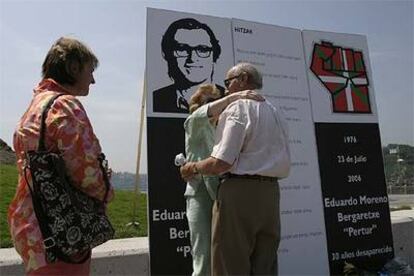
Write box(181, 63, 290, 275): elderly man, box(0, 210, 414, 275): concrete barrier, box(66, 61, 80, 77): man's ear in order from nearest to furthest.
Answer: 1. box(66, 61, 80, 77): man's ear
2. box(181, 63, 290, 275): elderly man
3. box(0, 210, 414, 275): concrete barrier

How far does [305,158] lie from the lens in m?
4.49

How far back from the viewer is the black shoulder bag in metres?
1.71

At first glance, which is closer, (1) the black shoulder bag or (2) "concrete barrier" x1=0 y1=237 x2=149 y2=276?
(1) the black shoulder bag

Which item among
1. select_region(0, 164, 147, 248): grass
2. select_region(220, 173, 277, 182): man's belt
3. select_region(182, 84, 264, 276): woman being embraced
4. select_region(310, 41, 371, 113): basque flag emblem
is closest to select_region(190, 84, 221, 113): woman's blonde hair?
select_region(182, 84, 264, 276): woman being embraced

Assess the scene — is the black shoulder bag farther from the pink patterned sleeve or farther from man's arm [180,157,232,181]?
man's arm [180,157,232,181]

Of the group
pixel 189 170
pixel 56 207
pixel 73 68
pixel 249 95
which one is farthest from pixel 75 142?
pixel 249 95

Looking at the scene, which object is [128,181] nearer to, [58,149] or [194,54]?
[194,54]

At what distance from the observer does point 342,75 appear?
4.91 m

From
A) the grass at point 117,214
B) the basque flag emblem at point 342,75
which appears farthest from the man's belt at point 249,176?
the basque flag emblem at point 342,75

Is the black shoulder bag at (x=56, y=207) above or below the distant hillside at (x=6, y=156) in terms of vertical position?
below

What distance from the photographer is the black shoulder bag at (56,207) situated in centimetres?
171

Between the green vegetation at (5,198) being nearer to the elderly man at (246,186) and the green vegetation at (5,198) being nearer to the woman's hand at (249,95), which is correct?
the elderly man at (246,186)

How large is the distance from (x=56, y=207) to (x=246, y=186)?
1.10 meters

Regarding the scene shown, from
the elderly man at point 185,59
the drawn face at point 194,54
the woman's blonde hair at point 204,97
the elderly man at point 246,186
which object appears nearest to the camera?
the elderly man at point 246,186
